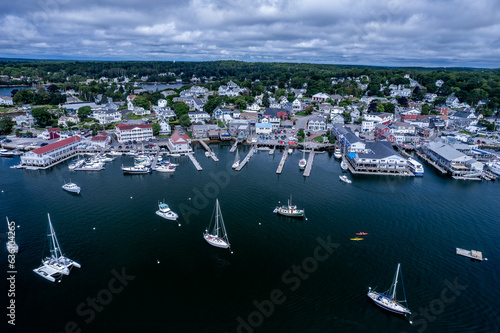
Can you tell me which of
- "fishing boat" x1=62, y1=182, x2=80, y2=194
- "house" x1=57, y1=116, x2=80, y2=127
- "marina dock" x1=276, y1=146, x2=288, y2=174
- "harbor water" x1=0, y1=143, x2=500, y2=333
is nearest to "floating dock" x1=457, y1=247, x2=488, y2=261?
"harbor water" x1=0, y1=143, x2=500, y2=333

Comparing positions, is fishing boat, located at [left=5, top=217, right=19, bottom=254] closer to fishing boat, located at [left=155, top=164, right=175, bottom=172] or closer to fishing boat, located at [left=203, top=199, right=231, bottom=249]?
fishing boat, located at [left=203, top=199, right=231, bottom=249]

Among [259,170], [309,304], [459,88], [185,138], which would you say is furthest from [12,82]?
[459,88]

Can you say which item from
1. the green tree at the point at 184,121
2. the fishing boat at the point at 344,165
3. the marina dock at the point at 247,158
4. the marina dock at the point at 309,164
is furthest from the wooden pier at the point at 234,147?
the fishing boat at the point at 344,165

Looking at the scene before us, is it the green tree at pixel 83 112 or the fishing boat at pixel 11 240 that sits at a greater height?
the green tree at pixel 83 112

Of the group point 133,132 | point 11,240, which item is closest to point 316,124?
point 133,132

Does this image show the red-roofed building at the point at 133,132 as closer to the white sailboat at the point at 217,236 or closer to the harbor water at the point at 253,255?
the harbor water at the point at 253,255

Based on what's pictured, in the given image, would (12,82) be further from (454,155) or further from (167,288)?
(454,155)
